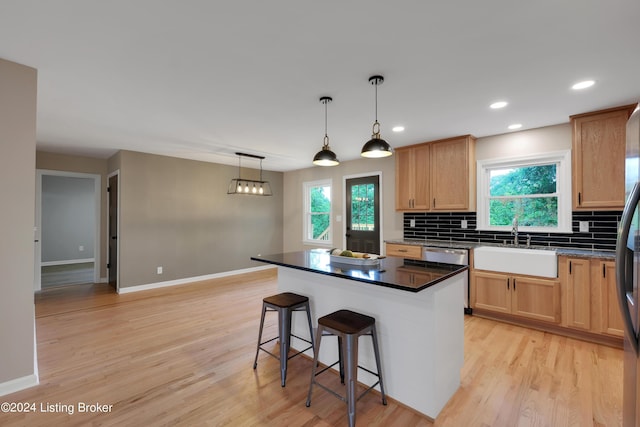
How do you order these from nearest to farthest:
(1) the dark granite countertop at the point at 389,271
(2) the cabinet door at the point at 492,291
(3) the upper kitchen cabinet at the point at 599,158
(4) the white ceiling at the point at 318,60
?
(4) the white ceiling at the point at 318,60 → (1) the dark granite countertop at the point at 389,271 → (3) the upper kitchen cabinet at the point at 599,158 → (2) the cabinet door at the point at 492,291

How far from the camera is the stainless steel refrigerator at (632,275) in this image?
1.07m

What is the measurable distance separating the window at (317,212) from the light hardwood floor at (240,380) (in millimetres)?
2894

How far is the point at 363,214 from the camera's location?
5445mm

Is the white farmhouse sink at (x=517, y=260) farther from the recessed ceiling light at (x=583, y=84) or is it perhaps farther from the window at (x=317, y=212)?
the window at (x=317, y=212)

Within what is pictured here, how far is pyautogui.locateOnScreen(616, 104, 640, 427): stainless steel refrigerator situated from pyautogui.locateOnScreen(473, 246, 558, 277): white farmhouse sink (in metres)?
2.11

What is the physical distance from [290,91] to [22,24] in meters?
1.72

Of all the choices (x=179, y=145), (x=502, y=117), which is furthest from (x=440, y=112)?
(x=179, y=145)

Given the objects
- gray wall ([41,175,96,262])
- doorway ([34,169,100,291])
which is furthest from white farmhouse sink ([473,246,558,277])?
gray wall ([41,175,96,262])

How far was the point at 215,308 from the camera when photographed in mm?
3982

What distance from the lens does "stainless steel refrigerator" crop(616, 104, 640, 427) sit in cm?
107

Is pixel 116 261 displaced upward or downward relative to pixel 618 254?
downward

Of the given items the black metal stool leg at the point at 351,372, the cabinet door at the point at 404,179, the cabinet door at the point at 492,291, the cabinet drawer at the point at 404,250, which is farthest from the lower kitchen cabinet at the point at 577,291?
the black metal stool leg at the point at 351,372

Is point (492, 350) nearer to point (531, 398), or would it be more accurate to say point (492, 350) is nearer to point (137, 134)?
point (531, 398)

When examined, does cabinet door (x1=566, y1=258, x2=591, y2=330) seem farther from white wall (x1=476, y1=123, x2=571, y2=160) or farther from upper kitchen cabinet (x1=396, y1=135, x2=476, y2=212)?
white wall (x1=476, y1=123, x2=571, y2=160)
